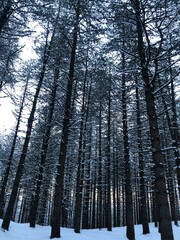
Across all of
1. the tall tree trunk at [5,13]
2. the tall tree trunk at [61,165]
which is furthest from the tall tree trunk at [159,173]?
the tall tree trunk at [61,165]

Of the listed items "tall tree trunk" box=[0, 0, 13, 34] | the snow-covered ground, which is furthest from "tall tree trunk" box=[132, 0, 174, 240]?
the snow-covered ground

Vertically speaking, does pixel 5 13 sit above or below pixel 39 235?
above

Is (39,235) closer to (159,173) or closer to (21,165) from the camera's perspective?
(21,165)

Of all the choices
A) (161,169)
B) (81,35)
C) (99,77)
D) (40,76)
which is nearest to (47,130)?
(40,76)

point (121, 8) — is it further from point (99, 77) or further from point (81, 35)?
point (99, 77)

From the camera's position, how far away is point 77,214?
14609mm

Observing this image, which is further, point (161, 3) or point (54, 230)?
point (54, 230)

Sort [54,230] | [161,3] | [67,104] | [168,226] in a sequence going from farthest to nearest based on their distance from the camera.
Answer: [67,104] → [54,230] → [161,3] → [168,226]

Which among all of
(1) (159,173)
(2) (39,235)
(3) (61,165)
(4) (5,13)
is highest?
(4) (5,13)

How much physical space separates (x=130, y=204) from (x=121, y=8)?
Answer: 9.00 meters

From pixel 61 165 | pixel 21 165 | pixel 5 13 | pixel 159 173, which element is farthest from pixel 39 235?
pixel 5 13

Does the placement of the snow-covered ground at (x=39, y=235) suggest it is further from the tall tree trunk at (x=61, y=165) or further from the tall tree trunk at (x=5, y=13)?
the tall tree trunk at (x=5, y=13)

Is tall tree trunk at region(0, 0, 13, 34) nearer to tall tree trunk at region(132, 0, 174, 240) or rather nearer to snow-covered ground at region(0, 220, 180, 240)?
tall tree trunk at region(132, 0, 174, 240)

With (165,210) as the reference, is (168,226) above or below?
below
